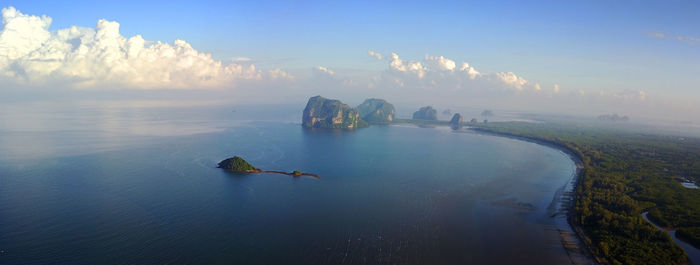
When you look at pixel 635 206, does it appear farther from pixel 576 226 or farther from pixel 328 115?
pixel 328 115

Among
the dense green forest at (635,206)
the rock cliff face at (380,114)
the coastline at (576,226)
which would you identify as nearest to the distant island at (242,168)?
the coastline at (576,226)

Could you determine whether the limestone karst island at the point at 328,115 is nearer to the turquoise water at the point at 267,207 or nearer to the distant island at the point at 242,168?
the turquoise water at the point at 267,207

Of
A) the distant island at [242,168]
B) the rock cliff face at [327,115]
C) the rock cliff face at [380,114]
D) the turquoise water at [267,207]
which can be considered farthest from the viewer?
the rock cliff face at [380,114]

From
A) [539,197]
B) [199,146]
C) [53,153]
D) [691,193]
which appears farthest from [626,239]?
[53,153]

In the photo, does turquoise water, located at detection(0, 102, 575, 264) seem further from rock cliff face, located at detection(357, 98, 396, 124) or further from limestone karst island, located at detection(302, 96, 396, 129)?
rock cliff face, located at detection(357, 98, 396, 124)

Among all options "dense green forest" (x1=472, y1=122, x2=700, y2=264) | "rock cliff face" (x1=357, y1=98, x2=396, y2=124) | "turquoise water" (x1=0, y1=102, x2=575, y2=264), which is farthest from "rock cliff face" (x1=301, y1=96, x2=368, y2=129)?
"dense green forest" (x1=472, y1=122, x2=700, y2=264)

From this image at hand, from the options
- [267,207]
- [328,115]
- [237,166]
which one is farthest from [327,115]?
[267,207]
